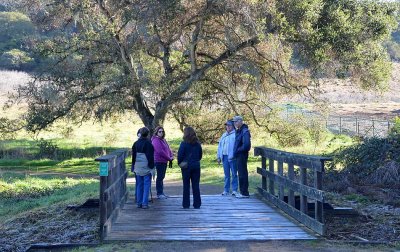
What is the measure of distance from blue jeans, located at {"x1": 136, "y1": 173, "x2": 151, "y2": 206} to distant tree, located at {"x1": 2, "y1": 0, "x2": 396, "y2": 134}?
9534 mm

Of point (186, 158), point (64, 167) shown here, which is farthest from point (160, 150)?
point (64, 167)

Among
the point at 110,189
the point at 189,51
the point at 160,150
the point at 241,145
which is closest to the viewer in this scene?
the point at 110,189

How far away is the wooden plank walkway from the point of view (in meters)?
9.64

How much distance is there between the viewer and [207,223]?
424 inches

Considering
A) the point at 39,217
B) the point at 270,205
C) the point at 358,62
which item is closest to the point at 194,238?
the point at 270,205

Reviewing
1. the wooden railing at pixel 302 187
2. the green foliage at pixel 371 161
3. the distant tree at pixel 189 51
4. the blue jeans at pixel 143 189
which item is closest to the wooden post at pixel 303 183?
the wooden railing at pixel 302 187

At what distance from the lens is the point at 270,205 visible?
1281 centimetres

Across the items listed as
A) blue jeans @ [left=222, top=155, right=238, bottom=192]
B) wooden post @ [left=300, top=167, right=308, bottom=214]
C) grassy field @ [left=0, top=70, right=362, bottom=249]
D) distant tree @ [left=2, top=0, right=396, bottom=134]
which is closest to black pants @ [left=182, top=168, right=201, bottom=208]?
blue jeans @ [left=222, top=155, right=238, bottom=192]

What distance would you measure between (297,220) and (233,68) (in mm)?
15490

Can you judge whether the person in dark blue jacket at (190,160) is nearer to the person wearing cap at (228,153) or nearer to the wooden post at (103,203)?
the person wearing cap at (228,153)

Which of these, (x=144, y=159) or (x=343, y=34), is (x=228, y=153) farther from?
(x=343, y=34)

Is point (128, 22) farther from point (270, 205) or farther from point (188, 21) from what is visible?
point (270, 205)

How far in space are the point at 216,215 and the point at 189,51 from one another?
1404cm

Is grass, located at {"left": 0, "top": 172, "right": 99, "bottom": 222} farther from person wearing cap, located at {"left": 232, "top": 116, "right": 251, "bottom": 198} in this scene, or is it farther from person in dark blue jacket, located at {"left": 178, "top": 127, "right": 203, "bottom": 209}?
person wearing cap, located at {"left": 232, "top": 116, "right": 251, "bottom": 198}
